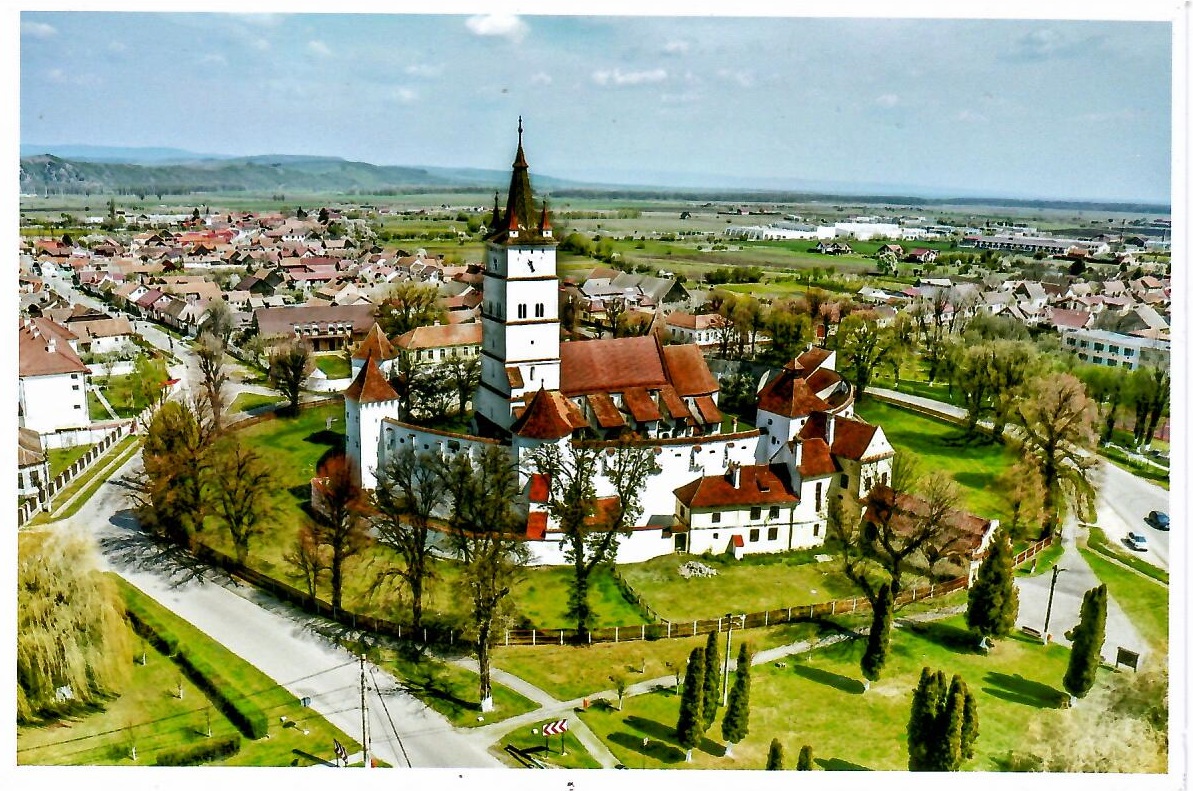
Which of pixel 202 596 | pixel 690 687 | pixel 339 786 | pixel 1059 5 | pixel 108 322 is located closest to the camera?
pixel 339 786

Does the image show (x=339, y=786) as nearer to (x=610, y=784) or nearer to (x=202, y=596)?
(x=610, y=784)

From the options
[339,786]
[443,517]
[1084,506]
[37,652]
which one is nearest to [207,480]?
[443,517]

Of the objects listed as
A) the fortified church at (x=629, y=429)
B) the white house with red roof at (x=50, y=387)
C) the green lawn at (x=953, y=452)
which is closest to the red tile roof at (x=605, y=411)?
the fortified church at (x=629, y=429)

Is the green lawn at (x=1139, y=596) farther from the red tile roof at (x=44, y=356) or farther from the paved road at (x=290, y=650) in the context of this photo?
the red tile roof at (x=44, y=356)

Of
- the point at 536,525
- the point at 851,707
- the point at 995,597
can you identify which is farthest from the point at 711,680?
the point at 536,525

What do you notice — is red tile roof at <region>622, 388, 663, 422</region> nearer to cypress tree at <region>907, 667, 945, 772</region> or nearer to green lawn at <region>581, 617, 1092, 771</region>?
green lawn at <region>581, 617, 1092, 771</region>

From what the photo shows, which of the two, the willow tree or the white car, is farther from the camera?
the white car

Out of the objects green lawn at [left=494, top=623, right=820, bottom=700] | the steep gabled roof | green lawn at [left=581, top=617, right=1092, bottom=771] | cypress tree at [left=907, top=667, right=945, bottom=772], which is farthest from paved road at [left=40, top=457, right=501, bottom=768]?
the steep gabled roof
